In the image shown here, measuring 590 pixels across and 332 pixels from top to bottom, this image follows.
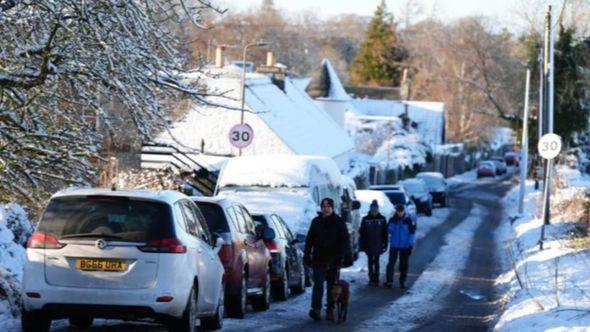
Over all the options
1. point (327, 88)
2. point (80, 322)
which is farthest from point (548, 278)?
point (327, 88)

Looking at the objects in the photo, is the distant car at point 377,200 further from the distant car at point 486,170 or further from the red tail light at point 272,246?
the distant car at point 486,170

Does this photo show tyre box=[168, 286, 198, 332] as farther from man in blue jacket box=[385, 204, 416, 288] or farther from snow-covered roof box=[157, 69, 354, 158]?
snow-covered roof box=[157, 69, 354, 158]

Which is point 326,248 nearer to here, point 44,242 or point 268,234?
point 268,234

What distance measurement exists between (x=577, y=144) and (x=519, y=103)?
15.0 ft

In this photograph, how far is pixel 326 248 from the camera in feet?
52.8

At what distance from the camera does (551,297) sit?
17.8 metres

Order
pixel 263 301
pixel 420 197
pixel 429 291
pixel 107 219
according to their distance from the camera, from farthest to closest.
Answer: pixel 420 197, pixel 429 291, pixel 263 301, pixel 107 219

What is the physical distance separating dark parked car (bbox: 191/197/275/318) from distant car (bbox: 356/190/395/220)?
2101 cm

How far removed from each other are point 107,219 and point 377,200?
1086 inches

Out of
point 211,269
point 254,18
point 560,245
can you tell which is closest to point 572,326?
point 211,269

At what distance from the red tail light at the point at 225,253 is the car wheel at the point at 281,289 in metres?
3.65

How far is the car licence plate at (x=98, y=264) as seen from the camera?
1179 cm

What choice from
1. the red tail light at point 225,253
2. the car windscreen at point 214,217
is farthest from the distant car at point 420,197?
the red tail light at point 225,253

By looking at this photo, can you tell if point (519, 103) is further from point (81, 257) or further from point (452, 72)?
point (81, 257)
